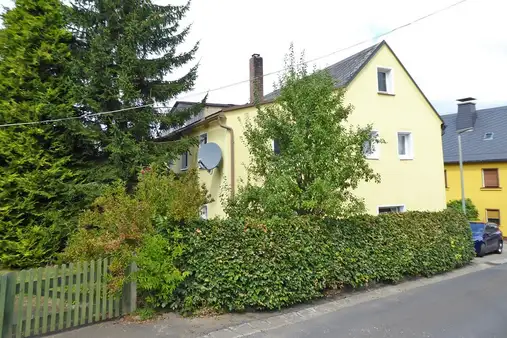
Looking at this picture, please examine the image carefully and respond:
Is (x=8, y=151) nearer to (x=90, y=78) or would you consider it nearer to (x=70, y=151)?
(x=70, y=151)

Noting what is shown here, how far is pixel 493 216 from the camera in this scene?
2286cm

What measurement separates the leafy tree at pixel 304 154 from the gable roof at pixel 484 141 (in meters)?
20.5

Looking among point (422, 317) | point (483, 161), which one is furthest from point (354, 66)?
point (483, 161)

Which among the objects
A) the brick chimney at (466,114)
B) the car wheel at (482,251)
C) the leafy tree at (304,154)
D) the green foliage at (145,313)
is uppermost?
the brick chimney at (466,114)

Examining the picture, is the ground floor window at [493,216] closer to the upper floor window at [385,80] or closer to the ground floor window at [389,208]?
the ground floor window at [389,208]

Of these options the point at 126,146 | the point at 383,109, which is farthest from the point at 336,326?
the point at 383,109

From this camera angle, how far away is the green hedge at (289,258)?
20.6 feet

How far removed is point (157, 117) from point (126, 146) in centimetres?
163

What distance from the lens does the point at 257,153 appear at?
28.0 ft

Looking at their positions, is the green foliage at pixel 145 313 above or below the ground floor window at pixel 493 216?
below

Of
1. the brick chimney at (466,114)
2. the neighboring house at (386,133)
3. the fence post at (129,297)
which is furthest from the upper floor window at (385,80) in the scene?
the brick chimney at (466,114)

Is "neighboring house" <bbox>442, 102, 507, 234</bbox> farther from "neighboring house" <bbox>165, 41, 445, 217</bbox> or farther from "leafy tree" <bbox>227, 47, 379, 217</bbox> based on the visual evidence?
"leafy tree" <bbox>227, 47, 379, 217</bbox>

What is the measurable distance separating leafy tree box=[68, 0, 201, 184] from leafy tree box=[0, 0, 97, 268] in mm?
628

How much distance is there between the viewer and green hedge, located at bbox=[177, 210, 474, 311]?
627 centimetres
